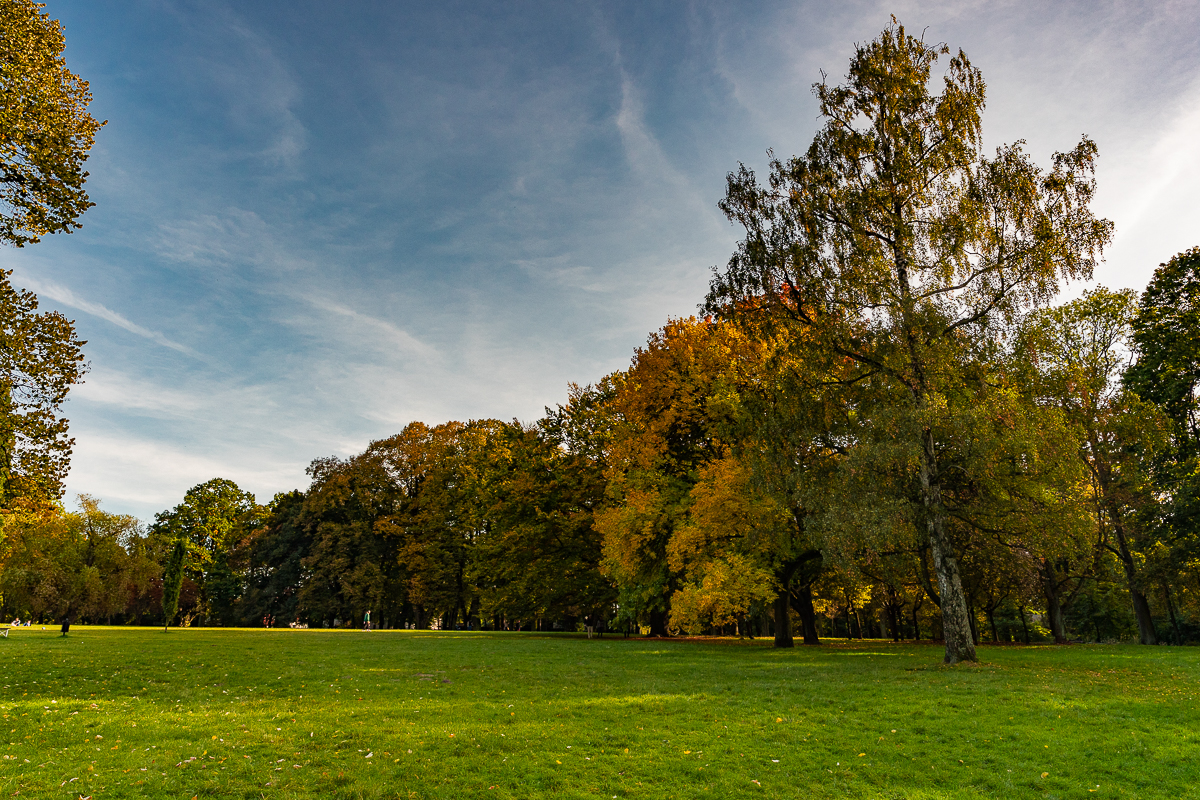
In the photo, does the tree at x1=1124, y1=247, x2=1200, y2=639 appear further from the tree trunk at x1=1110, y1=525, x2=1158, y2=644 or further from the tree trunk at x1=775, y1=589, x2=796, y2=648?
the tree trunk at x1=775, y1=589, x2=796, y2=648

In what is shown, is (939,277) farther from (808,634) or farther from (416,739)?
(416,739)

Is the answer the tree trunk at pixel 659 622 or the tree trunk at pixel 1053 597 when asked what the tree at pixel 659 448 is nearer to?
the tree trunk at pixel 659 622

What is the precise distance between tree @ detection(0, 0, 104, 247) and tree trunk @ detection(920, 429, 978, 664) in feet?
83.7

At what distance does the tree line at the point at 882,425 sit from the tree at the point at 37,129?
566 inches

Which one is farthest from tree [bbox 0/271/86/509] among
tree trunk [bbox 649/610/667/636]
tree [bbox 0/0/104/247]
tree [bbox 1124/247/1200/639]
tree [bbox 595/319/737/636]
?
tree [bbox 1124/247/1200/639]

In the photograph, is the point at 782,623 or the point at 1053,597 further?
the point at 1053,597

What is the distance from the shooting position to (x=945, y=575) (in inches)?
750

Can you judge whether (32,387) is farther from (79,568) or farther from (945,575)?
(79,568)

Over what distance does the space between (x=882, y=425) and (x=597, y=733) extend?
1298cm

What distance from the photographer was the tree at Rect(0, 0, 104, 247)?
15.6m

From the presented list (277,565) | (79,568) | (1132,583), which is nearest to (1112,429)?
(1132,583)

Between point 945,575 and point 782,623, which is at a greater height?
point 945,575

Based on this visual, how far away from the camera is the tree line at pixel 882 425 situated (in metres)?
19.2

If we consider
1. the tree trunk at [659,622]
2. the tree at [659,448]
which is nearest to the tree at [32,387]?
the tree at [659,448]
